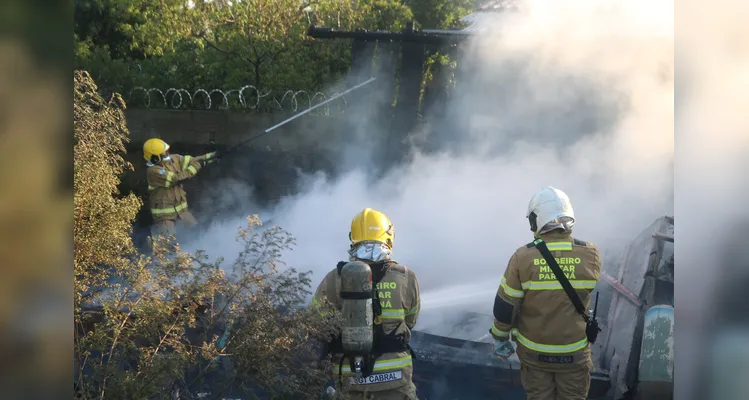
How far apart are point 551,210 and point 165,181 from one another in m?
5.64

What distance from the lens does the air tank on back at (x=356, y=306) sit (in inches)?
133

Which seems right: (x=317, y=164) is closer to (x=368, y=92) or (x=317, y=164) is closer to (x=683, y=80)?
(x=368, y=92)

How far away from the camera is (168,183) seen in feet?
26.8

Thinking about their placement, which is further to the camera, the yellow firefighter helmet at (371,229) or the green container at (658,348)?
the green container at (658,348)

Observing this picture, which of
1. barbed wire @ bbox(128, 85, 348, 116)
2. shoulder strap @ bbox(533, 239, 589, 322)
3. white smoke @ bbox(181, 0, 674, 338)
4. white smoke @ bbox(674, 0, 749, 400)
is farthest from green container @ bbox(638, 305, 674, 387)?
barbed wire @ bbox(128, 85, 348, 116)

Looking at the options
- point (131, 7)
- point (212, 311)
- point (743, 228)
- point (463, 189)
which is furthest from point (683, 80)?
point (131, 7)

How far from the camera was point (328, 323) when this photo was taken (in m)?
3.10

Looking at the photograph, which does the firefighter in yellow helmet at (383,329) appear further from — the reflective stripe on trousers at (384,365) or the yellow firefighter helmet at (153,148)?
the yellow firefighter helmet at (153,148)

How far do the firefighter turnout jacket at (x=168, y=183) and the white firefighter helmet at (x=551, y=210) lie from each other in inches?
212

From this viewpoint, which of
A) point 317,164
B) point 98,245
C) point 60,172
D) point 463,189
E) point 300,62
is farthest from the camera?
point 300,62

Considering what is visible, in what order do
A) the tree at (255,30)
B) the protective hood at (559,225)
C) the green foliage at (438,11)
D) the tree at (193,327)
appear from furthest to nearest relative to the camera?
the green foliage at (438,11)
the tree at (255,30)
the protective hood at (559,225)
the tree at (193,327)

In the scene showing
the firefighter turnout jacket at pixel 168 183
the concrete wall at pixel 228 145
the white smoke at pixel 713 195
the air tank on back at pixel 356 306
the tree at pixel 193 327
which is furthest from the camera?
the concrete wall at pixel 228 145

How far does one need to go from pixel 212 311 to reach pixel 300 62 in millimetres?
8219

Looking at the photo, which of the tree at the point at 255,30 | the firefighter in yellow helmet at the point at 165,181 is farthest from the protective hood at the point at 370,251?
the tree at the point at 255,30
